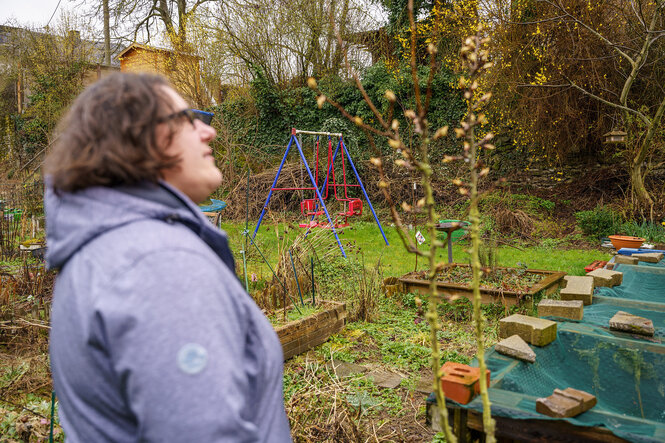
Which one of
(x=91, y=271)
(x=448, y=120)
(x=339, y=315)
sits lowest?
(x=339, y=315)

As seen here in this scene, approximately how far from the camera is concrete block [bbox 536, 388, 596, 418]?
1.83 metres

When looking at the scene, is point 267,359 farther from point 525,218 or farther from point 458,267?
point 525,218

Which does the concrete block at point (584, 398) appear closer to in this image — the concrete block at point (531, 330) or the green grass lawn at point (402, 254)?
the concrete block at point (531, 330)

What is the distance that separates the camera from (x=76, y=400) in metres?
0.78

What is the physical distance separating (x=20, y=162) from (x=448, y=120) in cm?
1488

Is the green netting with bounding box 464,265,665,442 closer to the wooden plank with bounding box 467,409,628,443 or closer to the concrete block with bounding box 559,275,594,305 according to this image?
the wooden plank with bounding box 467,409,628,443

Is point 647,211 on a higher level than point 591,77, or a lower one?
lower

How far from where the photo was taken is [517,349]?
8.24ft

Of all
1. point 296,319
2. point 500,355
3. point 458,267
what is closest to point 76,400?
point 500,355

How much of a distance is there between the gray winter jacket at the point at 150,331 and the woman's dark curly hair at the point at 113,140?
0.03m

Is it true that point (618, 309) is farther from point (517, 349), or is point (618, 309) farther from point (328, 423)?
point (328, 423)

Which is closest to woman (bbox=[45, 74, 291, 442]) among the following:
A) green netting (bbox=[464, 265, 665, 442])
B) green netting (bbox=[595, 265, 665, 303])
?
green netting (bbox=[464, 265, 665, 442])

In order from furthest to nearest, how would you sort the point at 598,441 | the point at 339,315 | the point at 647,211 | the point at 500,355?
the point at 647,211, the point at 339,315, the point at 500,355, the point at 598,441

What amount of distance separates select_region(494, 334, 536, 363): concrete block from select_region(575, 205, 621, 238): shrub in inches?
273
